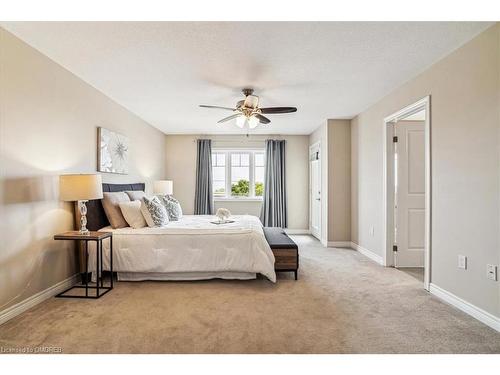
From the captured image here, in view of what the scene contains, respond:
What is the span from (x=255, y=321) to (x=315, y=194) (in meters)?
4.55

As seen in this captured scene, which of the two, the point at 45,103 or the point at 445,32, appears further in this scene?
the point at 45,103

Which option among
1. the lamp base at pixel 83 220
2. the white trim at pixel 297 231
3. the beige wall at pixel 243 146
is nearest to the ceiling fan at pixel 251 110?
the lamp base at pixel 83 220

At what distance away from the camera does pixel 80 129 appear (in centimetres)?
352

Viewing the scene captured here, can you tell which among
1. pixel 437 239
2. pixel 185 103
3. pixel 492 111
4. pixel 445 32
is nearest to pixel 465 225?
pixel 437 239

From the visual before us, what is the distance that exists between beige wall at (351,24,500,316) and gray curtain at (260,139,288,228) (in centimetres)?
369

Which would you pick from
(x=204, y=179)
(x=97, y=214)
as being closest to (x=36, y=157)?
(x=97, y=214)

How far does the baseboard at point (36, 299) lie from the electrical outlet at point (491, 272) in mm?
3804

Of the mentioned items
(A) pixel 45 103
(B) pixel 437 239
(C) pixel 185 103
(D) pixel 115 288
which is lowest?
(D) pixel 115 288

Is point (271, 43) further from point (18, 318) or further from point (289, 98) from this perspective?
point (18, 318)

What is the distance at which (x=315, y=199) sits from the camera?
21.9 ft

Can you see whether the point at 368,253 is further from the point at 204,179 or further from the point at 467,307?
the point at 204,179

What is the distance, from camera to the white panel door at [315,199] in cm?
632

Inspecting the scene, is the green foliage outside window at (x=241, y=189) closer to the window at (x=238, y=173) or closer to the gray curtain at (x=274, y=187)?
the window at (x=238, y=173)
